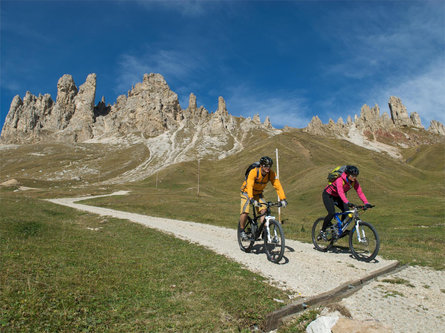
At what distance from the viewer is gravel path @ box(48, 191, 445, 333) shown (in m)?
5.76

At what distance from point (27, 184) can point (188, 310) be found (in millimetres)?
119117

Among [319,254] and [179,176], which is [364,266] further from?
[179,176]

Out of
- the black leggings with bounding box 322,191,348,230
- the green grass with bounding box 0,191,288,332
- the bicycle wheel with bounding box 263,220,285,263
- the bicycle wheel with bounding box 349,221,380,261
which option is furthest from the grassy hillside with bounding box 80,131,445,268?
the green grass with bounding box 0,191,288,332

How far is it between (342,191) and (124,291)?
9.32 m

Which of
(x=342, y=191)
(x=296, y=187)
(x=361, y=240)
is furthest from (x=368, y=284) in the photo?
(x=296, y=187)

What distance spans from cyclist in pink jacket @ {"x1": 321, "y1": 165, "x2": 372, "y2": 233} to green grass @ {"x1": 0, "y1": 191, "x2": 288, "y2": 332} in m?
5.31

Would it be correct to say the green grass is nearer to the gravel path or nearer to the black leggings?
the gravel path

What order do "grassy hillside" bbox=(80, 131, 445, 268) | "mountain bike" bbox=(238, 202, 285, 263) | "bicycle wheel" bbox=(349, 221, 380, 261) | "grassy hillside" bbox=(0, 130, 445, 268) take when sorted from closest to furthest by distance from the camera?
"mountain bike" bbox=(238, 202, 285, 263) < "bicycle wheel" bbox=(349, 221, 380, 261) < "grassy hillside" bbox=(80, 131, 445, 268) < "grassy hillside" bbox=(0, 130, 445, 268)

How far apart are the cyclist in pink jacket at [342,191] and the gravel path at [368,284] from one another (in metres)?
1.99

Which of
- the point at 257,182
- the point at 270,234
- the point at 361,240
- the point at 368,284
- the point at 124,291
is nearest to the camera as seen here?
the point at 124,291

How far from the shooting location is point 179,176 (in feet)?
384

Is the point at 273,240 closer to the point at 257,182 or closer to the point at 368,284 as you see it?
the point at 257,182

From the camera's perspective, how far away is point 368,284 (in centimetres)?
763

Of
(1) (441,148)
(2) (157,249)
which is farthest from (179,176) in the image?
(1) (441,148)
